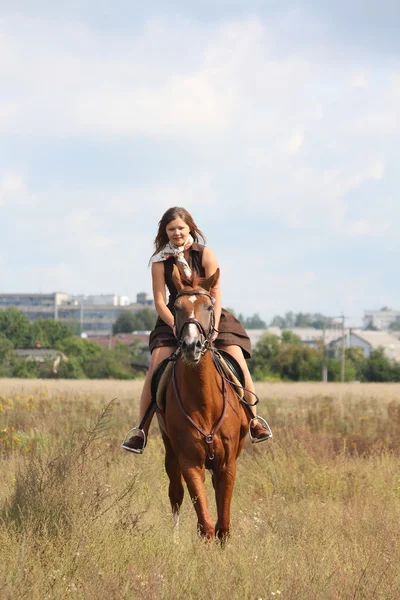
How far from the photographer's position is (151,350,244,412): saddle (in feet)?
31.1

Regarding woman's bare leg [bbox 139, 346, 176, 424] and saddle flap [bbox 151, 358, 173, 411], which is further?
woman's bare leg [bbox 139, 346, 176, 424]

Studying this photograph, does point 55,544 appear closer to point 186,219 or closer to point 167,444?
point 167,444

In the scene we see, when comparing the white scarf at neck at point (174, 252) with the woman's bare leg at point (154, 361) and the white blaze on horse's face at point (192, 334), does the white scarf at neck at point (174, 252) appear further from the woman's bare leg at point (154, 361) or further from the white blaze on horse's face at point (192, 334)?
the white blaze on horse's face at point (192, 334)

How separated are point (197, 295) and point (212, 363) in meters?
0.71

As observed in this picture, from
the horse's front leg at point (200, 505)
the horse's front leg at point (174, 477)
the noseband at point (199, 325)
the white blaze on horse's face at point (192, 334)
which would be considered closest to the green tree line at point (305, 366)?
the horse's front leg at point (174, 477)

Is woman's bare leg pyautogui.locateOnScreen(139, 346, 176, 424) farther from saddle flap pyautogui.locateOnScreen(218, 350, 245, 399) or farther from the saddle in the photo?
saddle flap pyautogui.locateOnScreen(218, 350, 245, 399)

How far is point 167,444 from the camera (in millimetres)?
10148

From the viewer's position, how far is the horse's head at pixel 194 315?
26.6 ft

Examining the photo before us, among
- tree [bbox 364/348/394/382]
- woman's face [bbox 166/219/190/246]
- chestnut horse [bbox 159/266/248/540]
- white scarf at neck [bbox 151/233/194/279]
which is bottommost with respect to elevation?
tree [bbox 364/348/394/382]

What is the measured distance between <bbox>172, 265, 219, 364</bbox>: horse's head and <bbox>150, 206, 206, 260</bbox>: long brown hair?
3.44ft

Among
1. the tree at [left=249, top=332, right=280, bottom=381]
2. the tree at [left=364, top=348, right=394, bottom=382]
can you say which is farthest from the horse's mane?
the tree at [left=364, top=348, right=394, bottom=382]

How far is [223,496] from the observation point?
8.88m

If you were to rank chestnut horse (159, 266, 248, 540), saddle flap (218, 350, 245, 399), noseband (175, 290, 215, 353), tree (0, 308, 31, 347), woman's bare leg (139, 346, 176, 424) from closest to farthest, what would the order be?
noseband (175, 290, 215, 353) → chestnut horse (159, 266, 248, 540) → saddle flap (218, 350, 245, 399) → woman's bare leg (139, 346, 176, 424) → tree (0, 308, 31, 347)

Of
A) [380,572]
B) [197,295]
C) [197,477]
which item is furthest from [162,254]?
[380,572]
